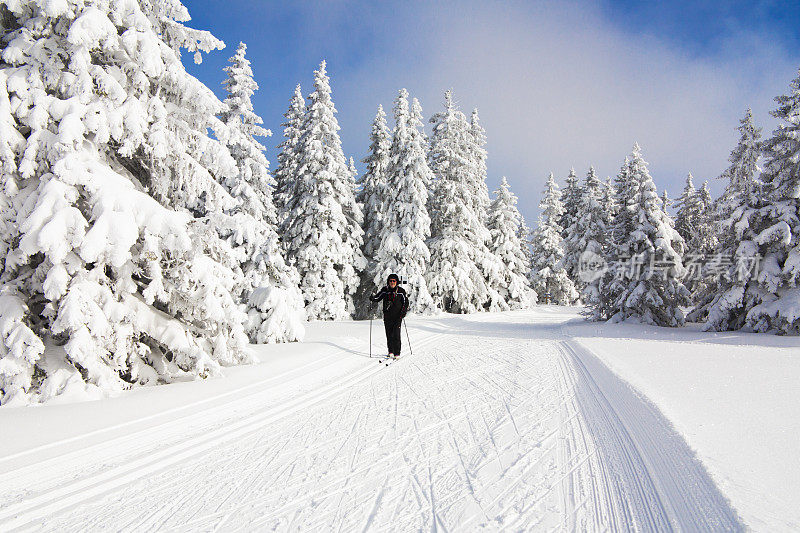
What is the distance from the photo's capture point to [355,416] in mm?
5211

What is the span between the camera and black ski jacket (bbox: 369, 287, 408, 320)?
32.6 feet

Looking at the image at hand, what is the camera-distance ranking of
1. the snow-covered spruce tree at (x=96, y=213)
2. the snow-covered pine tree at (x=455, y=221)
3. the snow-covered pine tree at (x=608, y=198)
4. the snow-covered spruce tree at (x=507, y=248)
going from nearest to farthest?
the snow-covered spruce tree at (x=96, y=213)
the snow-covered pine tree at (x=455, y=221)
the snow-covered spruce tree at (x=507, y=248)
the snow-covered pine tree at (x=608, y=198)

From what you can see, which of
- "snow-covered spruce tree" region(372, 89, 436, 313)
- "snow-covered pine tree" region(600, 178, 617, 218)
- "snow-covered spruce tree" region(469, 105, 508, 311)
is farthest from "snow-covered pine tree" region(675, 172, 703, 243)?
"snow-covered spruce tree" region(372, 89, 436, 313)

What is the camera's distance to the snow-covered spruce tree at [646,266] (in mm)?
19938

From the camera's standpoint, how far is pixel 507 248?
3366 centimetres

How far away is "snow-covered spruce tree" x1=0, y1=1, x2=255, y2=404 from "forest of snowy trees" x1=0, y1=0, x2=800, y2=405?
28mm

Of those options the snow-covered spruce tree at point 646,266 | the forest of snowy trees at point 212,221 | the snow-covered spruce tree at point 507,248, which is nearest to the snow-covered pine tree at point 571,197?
the snow-covered spruce tree at point 507,248

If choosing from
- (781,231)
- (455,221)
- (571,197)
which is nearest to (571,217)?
(571,197)

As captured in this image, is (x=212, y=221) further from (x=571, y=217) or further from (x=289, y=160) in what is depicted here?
(x=571, y=217)

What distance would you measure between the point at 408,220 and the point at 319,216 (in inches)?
203

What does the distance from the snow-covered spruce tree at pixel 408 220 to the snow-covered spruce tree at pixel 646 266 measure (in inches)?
406

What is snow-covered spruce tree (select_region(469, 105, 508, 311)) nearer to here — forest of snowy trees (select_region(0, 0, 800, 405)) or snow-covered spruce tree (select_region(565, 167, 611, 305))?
forest of snowy trees (select_region(0, 0, 800, 405))

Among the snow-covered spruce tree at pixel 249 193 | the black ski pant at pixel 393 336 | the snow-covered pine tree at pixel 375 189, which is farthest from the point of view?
the snow-covered pine tree at pixel 375 189

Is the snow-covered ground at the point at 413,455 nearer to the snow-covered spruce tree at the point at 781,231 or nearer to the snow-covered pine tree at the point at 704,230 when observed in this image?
the snow-covered spruce tree at the point at 781,231
